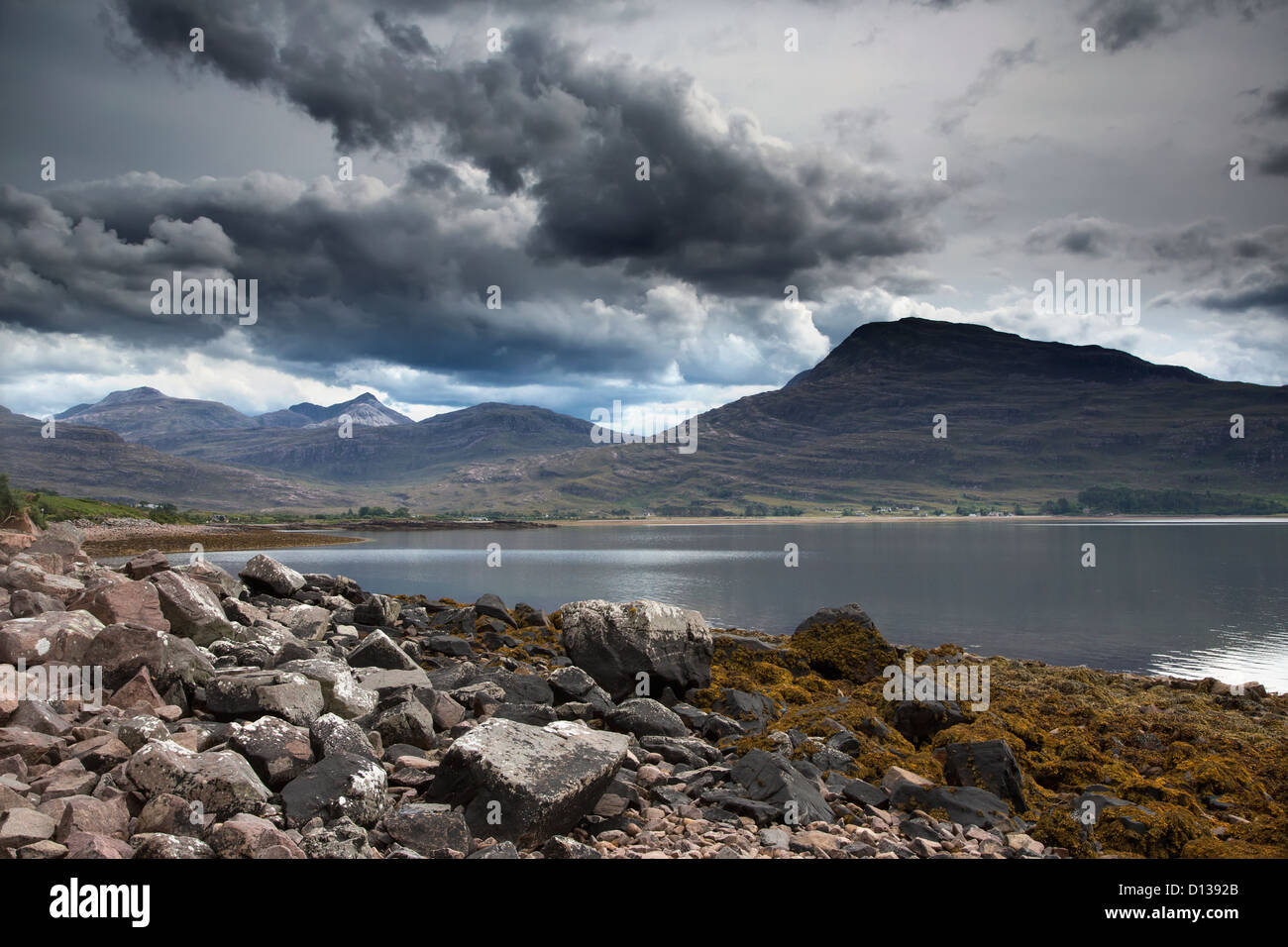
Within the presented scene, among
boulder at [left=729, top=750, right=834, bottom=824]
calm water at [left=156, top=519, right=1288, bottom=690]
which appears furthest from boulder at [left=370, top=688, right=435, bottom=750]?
calm water at [left=156, top=519, right=1288, bottom=690]

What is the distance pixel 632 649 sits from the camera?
18312 mm

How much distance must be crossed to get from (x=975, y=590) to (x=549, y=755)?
207ft

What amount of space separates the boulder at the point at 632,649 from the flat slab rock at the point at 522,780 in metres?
7.21

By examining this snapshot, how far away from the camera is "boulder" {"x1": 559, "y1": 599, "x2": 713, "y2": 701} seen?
18281 millimetres

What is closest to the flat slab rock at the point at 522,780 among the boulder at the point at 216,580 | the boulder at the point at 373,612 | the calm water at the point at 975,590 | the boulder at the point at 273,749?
the boulder at the point at 273,749

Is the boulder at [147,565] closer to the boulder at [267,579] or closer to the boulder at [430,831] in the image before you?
the boulder at [267,579]

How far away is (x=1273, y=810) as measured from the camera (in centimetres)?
1265

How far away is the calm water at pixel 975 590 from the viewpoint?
130 ft

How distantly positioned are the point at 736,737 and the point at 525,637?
1243cm

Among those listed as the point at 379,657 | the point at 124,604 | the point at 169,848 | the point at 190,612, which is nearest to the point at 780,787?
the point at 169,848

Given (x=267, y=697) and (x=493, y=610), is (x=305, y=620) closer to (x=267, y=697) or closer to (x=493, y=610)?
(x=493, y=610)

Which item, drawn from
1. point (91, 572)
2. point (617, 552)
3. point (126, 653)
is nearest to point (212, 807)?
point (126, 653)

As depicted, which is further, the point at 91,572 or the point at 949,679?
the point at 91,572

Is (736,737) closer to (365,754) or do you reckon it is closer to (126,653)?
(365,754)
